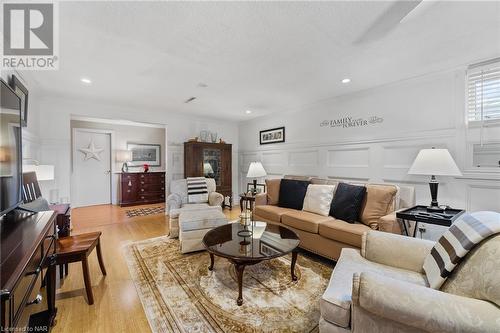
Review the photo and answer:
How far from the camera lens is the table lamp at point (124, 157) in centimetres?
605

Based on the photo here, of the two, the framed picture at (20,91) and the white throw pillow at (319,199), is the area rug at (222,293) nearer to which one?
the white throw pillow at (319,199)

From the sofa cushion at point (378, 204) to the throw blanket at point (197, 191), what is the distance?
268cm

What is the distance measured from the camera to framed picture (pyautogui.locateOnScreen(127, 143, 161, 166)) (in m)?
6.28

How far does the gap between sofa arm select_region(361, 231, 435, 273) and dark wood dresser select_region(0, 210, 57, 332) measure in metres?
1.97

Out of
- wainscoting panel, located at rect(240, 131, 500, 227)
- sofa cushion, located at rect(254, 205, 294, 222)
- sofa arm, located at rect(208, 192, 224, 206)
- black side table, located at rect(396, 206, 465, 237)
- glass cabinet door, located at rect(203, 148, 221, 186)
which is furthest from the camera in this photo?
glass cabinet door, located at rect(203, 148, 221, 186)

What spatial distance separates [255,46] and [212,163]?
11.5 feet

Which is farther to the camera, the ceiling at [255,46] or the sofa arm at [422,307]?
the ceiling at [255,46]

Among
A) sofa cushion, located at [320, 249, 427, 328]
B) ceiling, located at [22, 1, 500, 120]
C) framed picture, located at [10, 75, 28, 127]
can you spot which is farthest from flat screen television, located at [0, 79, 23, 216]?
sofa cushion, located at [320, 249, 427, 328]

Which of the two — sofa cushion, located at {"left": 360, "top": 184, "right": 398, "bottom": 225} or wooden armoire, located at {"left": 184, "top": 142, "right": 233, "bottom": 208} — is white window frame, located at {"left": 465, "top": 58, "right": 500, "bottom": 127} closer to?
sofa cushion, located at {"left": 360, "top": 184, "right": 398, "bottom": 225}

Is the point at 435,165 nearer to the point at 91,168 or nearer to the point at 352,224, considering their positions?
the point at 352,224

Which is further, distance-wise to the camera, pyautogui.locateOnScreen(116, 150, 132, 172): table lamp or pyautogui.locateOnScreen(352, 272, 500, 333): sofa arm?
pyautogui.locateOnScreen(116, 150, 132, 172): table lamp

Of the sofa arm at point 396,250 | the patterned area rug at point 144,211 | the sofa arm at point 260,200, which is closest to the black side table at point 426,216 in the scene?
the sofa arm at point 396,250

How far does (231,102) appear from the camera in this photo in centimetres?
400
